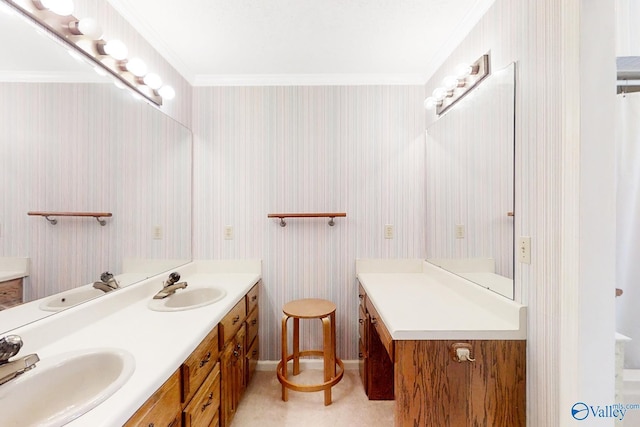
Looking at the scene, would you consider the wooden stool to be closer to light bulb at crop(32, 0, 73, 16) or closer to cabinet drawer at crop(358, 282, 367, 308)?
cabinet drawer at crop(358, 282, 367, 308)

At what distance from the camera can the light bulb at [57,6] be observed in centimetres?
107

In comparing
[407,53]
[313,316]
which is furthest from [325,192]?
[407,53]

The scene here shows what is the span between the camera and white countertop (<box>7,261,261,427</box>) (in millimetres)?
726

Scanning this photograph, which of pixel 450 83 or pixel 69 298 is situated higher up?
pixel 450 83

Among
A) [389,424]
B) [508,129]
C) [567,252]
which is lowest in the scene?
[389,424]

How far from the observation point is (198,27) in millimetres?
1713

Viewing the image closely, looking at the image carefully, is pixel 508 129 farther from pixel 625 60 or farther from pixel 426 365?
pixel 426 365

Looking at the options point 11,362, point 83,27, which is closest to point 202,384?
point 11,362

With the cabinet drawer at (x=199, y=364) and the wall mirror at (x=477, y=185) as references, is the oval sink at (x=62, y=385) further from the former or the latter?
the wall mirror at (x=477, y=185)

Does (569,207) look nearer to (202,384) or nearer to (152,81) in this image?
(202,384)

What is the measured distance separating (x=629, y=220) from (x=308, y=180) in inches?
79.1

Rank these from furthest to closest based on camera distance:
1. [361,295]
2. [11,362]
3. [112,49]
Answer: [361,295] → [112,49] → [11,362]

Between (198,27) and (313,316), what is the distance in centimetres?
201

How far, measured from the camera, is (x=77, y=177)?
1.24m
